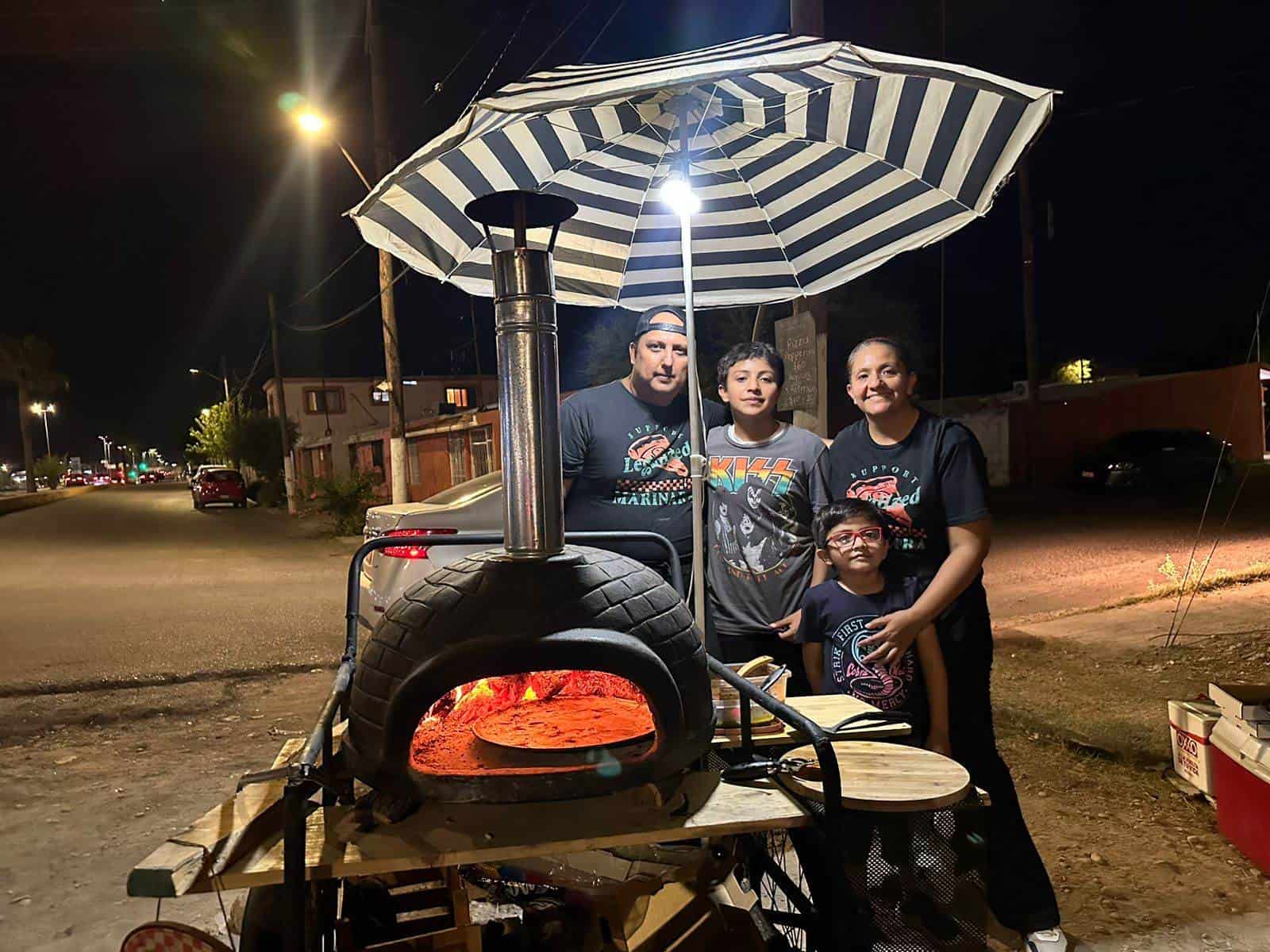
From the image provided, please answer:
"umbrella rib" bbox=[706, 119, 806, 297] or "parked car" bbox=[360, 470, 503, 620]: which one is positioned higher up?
"umbrella rib" bbox=[706, 119, 806, 297]

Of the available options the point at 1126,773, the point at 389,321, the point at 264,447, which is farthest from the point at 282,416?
the point at 1126,773

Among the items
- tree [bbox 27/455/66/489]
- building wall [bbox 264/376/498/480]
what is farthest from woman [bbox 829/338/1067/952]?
tree [bbox 27/455/66/489]

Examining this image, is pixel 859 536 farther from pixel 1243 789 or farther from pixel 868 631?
pixel 1243 789

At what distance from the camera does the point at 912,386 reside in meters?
2.93

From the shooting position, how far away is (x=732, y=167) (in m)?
3.40

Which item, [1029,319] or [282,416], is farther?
[282,416]

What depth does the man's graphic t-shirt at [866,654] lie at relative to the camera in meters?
2.83

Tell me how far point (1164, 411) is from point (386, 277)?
23.3m

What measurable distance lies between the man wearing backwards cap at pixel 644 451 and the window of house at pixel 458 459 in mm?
14546

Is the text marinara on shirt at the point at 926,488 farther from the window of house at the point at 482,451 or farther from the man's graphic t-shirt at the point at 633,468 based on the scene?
the window of house at the point at 482,451

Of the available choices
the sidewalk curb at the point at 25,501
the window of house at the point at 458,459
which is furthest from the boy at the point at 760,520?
the sidewalk curb at the point at 25,501

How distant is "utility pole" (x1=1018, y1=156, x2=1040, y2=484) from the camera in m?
19.5

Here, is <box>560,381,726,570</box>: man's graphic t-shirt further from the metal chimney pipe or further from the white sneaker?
the white sneaker

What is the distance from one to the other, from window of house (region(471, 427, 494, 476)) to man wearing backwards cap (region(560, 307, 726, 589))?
515 inches
